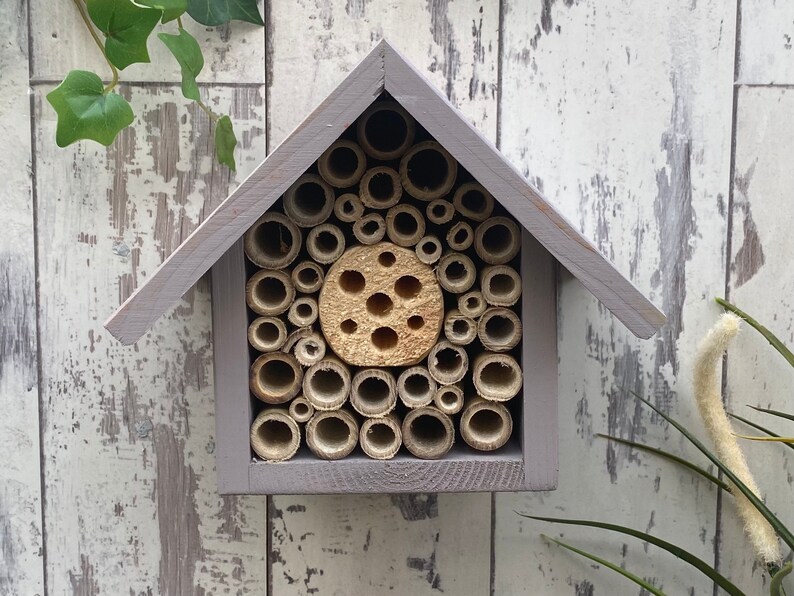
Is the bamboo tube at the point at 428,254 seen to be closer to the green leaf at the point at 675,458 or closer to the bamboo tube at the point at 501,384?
the bamboo tube at the point at 501,384

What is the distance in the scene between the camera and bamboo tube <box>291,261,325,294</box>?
50cm

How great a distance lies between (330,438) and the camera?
52cm

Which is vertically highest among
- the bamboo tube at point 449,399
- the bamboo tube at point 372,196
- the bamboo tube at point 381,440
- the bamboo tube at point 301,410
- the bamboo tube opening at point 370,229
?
the bamboo tube at point 372,196

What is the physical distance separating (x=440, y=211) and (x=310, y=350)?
138 millimetres

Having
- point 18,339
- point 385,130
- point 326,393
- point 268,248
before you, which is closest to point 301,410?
point 326,393

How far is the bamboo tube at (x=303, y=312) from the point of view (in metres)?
0.50

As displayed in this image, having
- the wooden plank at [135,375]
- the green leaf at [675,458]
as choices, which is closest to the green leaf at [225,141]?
the wooden plank at [135,375]

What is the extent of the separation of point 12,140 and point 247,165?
0.74 ft

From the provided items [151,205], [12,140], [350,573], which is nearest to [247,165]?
[151,205]

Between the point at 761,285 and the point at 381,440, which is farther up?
the point at 761,285

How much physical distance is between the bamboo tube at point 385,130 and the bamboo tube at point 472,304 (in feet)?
0.38

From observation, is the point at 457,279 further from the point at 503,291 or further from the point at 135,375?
the point at 135,375

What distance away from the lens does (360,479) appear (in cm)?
51

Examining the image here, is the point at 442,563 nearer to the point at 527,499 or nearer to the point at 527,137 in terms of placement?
the point at 527,499
